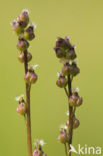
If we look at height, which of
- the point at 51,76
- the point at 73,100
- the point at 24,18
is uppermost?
the point at 51,76

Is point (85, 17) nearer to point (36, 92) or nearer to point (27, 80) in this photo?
point (36, 92)

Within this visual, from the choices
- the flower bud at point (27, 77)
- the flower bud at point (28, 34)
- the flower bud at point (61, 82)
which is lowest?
the flower bud at point (61, 82)

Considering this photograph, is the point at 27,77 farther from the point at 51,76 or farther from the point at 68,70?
the point at 51,76

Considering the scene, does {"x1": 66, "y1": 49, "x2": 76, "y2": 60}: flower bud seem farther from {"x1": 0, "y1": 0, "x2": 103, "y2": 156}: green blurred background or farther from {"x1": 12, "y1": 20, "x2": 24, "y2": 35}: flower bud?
{"x1": 0, "y1": 0, "x2": 103, "y2": 156}: green blurred background

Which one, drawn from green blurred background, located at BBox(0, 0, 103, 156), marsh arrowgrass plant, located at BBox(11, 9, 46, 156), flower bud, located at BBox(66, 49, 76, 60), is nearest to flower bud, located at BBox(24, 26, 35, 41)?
marsh arrowgrass plant, located at BBox(11, 9, 46, 156)

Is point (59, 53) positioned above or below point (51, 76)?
below

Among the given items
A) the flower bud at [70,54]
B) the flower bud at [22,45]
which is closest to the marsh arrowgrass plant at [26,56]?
the flower bud at [22,45]

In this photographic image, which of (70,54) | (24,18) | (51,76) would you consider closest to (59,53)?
(70,54)

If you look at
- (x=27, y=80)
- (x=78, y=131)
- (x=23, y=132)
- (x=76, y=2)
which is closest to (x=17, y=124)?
(x=23, y=132)

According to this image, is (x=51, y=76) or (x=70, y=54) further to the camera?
(x=51, y=76)

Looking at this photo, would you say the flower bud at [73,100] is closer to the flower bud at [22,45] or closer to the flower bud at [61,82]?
the flower bud at [61,82]
